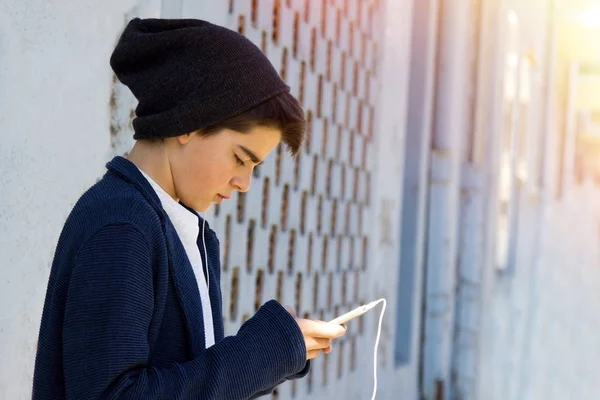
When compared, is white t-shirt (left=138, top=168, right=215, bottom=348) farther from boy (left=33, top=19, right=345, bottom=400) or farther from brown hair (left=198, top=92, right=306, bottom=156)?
brown hair (left=198, top=92, right=306, bottom=156)

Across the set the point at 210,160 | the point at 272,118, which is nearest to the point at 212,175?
the point at 210,160

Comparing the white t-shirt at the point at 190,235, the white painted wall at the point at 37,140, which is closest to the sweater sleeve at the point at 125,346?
the white t-shirt at the point at 190,235

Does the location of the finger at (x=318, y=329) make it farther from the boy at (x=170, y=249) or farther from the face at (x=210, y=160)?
the face at (x=210, y=160)

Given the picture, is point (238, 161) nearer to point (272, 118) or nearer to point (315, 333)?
point (272, 118)

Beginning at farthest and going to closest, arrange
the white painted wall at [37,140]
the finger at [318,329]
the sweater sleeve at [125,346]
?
the white painted wall at [37,140] → the finger at [318,329] → the sweater sleeve at [125,346]

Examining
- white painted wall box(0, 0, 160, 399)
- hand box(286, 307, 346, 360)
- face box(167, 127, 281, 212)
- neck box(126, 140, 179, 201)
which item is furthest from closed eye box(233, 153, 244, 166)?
white painted wall box(0, 0, 160, 399)

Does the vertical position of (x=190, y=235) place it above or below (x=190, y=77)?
below

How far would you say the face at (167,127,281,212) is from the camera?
1580 mm

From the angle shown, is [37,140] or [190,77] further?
A: [37,140]

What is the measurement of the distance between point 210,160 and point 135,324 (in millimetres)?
316

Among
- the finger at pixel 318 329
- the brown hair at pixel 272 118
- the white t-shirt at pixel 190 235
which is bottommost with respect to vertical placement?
the finger at pixel 318 329

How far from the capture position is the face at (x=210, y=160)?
1.58 m

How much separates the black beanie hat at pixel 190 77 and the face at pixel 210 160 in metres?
0.04

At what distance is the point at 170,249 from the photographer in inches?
58.7
